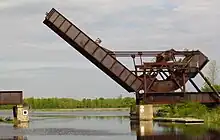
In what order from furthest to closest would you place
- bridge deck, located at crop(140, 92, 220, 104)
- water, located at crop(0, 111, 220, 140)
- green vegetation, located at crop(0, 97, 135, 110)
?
1. green vegetation, located at crop(0, 97, 135, 110)
2. bridge deck, located at crop(140, 92, 220, 104)
3. water, located at crop(0, 111, 220, 140)

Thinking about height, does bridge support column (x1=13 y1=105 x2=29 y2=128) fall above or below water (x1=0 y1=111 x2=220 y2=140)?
above

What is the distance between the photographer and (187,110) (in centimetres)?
5006

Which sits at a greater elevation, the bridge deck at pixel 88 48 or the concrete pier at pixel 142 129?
the bridge deck at pixel 88 48

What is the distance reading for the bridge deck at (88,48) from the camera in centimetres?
4209

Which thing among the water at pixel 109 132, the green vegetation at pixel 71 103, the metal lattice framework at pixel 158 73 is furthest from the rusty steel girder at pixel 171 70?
the green vegetation at pixel 71 103

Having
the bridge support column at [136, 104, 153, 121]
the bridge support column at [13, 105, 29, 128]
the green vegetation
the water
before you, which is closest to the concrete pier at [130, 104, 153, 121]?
the bridge support column at [136, 104, 153, 121]

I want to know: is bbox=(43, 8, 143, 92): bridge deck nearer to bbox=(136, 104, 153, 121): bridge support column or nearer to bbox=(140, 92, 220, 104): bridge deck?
bbox=(140, 92, 220, 104): bridge deck

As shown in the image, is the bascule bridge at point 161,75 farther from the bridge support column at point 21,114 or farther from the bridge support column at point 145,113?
the bridge support column at point 21,114

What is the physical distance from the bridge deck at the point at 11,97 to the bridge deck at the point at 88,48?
33.9 ft

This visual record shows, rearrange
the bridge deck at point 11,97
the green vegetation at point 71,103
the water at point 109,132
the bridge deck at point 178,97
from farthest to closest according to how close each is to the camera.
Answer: the green vegetation at point 71,103, the bridge deck at point 11,97, the bridge deck at point 178,97, the water at point 109,132

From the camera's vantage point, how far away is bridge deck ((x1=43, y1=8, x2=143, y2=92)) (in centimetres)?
4209

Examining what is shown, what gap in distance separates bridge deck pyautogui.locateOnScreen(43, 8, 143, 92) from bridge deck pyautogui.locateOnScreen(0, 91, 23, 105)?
10.3 meters

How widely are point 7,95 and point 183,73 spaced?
17267 millimetres

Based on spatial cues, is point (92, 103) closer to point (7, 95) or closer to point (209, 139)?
point (7, 95)
